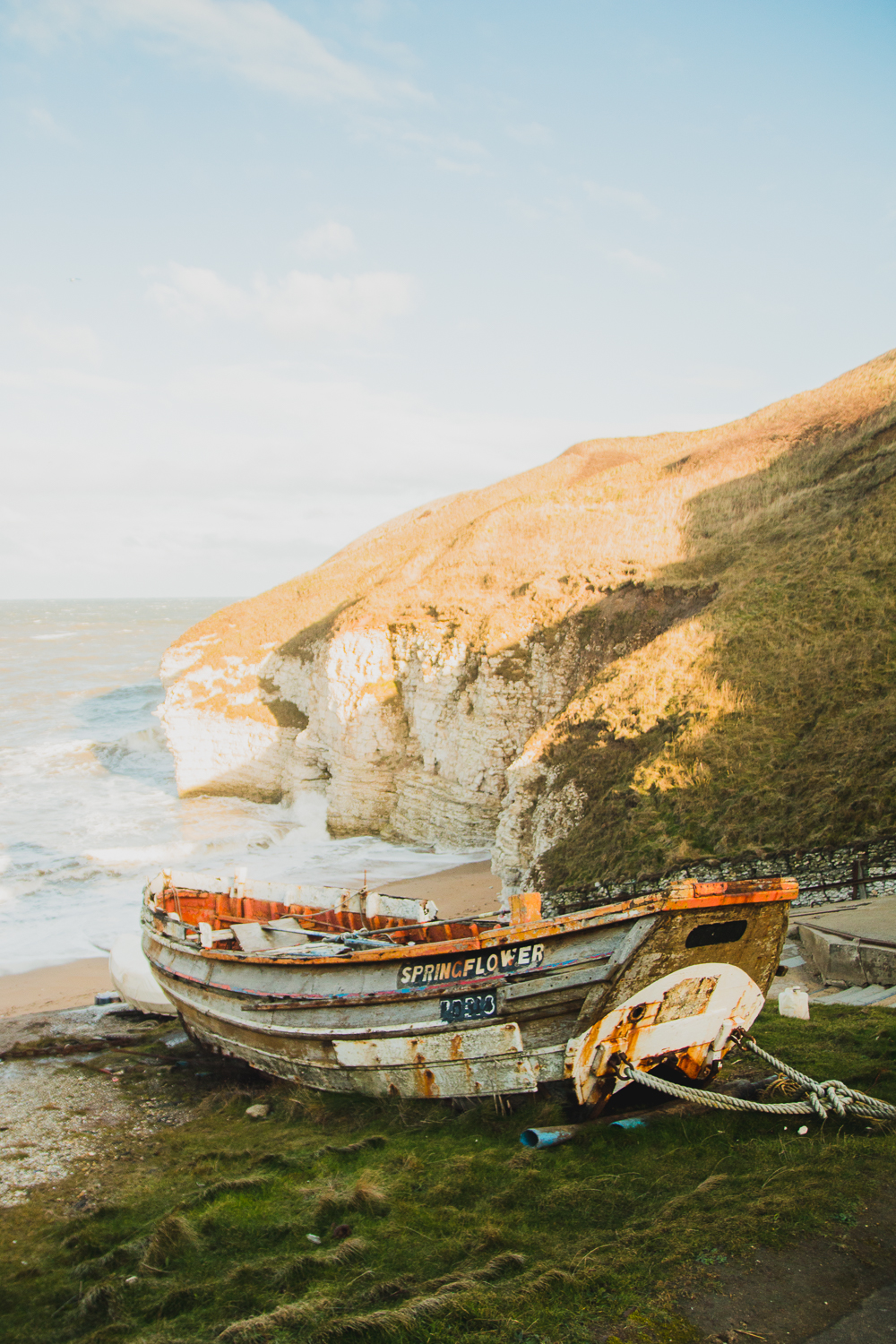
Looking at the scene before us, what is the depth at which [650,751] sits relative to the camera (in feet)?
68.8

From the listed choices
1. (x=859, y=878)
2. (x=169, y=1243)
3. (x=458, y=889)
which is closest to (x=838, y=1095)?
(x=169, y=1243)

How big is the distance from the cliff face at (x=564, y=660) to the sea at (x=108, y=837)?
2029mm

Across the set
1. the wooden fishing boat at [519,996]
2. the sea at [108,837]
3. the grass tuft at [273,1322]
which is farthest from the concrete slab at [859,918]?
the sea at [108,837]

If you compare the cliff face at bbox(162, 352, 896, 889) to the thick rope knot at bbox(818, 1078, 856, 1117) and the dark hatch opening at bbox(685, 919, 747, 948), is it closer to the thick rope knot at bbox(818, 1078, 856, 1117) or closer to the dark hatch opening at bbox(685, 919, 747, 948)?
the dark hatch opening at bbox(685, 919, 747, 948)

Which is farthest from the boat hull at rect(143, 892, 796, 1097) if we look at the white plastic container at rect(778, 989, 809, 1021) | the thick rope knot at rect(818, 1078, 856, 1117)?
the white plastic container at rect(778, 989, 809, 1021)

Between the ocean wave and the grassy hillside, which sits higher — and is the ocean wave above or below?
below

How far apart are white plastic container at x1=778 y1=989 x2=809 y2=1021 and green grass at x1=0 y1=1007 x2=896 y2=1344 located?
0.73m

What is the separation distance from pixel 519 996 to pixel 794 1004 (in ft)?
15.1

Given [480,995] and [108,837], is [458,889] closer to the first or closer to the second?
[108,837]

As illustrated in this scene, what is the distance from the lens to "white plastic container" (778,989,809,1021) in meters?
10.9

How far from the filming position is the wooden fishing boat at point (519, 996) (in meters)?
8.36

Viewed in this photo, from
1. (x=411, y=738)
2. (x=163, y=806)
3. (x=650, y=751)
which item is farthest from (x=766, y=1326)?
(x=163, y=806)

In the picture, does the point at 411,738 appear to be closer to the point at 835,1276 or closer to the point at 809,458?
the point at 809,458

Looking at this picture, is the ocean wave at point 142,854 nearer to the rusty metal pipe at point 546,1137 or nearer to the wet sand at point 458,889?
the wet sand at point 458,889
